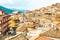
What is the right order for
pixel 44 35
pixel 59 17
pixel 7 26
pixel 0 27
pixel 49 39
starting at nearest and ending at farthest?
pixel 49 39, pixel 44 35, pixel 59 17, pixel 0 27, pixel 7 26

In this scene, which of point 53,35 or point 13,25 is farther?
point 13,25

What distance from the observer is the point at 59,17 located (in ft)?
90.3

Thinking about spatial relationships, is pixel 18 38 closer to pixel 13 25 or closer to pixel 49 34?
pixel 49 34

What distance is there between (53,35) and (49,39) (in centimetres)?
87

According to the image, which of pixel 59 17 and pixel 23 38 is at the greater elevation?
pixel 59 17

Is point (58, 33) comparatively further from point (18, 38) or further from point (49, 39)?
point (18, 38)

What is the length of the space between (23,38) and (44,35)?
477 cm

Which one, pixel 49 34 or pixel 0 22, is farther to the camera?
pixel 0 22

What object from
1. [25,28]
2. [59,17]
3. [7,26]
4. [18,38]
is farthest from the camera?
[7,26]

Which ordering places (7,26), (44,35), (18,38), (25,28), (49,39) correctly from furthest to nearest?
(7,26), (25,28), (18,38), (44,35), (49,39)

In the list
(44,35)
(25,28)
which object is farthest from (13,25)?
(44,35)

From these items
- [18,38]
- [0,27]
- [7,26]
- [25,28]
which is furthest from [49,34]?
[7,26]

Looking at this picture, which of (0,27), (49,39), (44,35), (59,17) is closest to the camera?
(49,39)

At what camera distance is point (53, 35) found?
1778 centimetres
